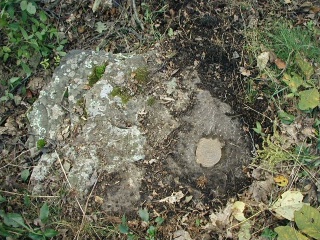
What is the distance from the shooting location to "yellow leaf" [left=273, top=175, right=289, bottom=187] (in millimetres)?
3113

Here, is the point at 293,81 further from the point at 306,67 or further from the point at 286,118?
the point at 286,118

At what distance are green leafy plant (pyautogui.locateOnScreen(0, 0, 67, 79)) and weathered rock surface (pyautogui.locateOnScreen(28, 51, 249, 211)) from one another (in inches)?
14.2

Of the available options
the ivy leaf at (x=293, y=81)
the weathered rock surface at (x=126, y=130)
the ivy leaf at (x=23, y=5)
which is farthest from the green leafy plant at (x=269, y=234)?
the ivy leaf at (x=23, y=5)

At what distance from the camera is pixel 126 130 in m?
3.24

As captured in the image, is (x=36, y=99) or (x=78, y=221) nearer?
(x=78, y=221)

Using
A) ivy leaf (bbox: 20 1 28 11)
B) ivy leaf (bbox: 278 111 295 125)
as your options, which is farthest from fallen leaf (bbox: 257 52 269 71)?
ivy leaf (bbox: 20 1 28 11)

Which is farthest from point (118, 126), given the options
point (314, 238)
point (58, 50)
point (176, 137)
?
Result: point (314, 238)

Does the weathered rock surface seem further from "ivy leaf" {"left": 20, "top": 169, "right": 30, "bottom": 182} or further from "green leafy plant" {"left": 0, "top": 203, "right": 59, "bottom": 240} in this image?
"green leafy plant" {"left": 0, "top": 203, "right": 59, "bottom": 240}

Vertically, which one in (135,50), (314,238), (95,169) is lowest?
(314,238)

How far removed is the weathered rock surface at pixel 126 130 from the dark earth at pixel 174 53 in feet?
0.25

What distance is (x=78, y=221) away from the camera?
3.08 m

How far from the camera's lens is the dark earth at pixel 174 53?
3.08 meters

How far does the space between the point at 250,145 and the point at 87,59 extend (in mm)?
1616

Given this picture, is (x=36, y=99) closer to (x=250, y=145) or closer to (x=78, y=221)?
(x=78, y=221)
